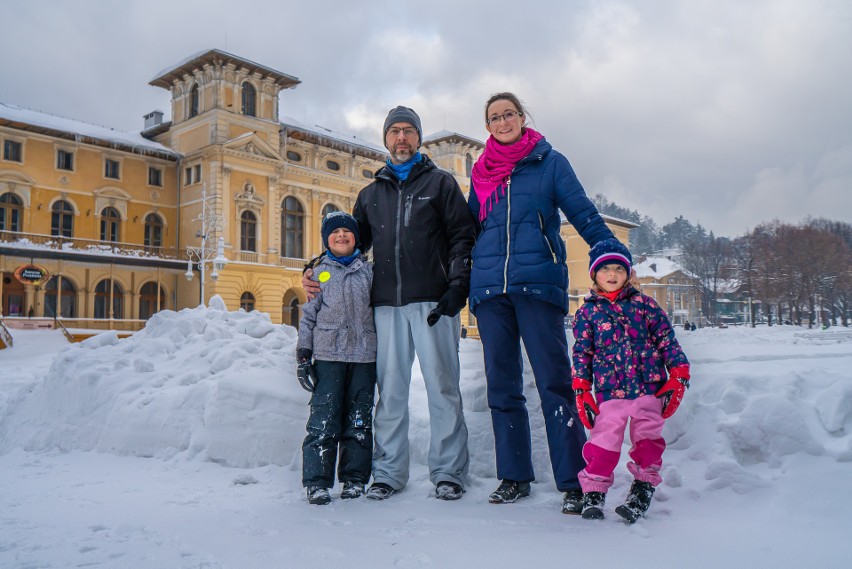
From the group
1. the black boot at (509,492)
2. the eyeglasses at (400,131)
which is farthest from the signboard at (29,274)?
the black boot at (509,492)

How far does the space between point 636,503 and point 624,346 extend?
2.51 feet

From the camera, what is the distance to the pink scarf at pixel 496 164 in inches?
142

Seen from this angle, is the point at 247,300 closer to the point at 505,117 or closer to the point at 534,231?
the point at 505,117

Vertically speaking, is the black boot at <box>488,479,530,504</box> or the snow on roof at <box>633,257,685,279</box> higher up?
the snow on roof at <box>633,257,685,279</box>

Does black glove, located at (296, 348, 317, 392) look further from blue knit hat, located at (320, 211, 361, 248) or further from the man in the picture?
blue knit hat, located at (320, 211, 361, 248)

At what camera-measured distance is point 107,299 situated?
2802 cm

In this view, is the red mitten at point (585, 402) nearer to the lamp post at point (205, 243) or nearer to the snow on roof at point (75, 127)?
the lamp post at point (205, 243)

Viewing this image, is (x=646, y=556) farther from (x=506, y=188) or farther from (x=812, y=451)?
(x=506, y=188)

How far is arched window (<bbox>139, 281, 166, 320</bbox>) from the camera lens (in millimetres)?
29109

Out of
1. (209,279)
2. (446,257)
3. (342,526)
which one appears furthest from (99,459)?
(209,279)

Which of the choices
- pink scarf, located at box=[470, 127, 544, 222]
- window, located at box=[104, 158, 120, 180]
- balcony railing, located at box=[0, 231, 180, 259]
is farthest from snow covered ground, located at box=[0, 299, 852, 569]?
window, located at box=[104, 158, 120, 180]

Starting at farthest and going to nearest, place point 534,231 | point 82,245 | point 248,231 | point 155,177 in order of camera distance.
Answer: point 248,231
point 155,177
point 82,245
point 534,231

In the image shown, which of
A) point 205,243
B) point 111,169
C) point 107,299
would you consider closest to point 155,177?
point 111,169

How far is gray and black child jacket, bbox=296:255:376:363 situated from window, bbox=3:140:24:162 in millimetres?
28969
